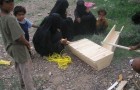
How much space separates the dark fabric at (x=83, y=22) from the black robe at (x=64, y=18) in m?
0.24

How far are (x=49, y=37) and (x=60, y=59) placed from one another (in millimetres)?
496

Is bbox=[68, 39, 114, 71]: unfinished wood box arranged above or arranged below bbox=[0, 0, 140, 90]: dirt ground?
above

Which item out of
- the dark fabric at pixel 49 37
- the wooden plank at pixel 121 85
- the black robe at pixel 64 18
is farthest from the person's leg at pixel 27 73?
the black robe at pixel 64 18

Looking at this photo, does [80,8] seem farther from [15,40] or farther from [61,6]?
[15,40]

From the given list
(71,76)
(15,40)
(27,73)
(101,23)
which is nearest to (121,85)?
(71,76)

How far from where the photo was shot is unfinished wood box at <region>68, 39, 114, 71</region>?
5.20m

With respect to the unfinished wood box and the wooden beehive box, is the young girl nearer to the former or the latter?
the unfinished wood box

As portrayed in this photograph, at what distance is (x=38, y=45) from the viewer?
575cm

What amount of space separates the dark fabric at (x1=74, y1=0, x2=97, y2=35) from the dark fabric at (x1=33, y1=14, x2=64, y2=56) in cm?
86

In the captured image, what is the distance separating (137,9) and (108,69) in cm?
295

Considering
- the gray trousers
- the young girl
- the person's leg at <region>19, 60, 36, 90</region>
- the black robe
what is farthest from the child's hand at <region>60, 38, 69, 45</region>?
the person's leg at <region>19, 60, 36, 90</region>

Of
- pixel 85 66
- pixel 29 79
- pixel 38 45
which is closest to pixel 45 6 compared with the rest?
pixel 38 45

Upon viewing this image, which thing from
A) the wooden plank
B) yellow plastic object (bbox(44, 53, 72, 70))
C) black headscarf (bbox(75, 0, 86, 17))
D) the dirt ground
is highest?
black headscarf (bbox(75, 0, 86, 17))

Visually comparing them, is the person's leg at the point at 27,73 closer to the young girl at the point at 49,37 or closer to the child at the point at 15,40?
the child at the point at 15,40
